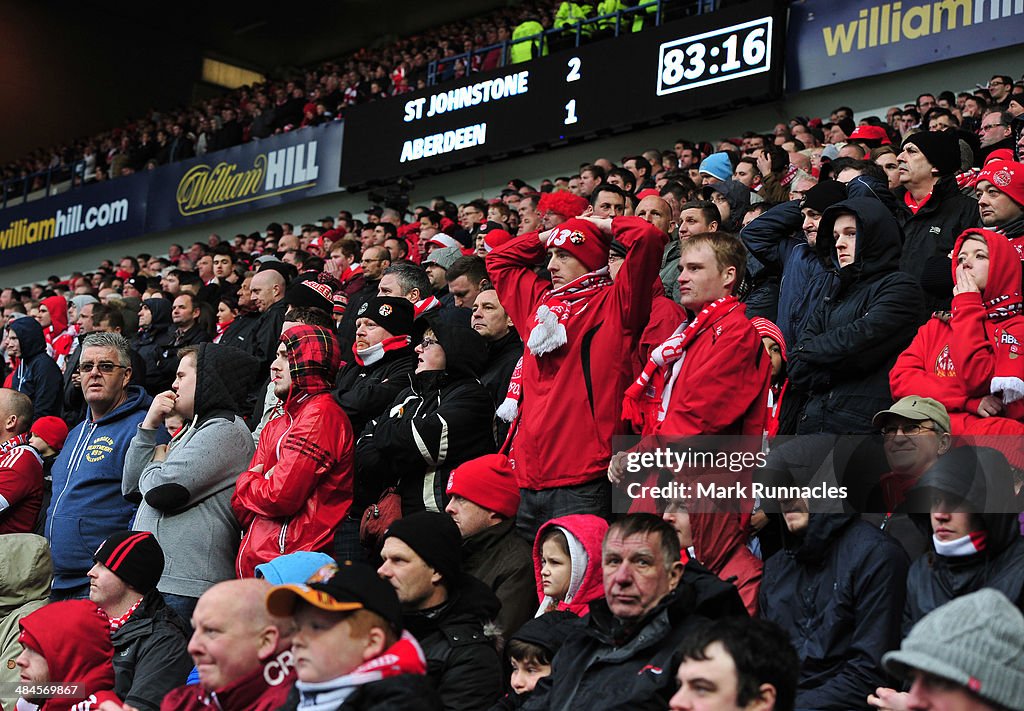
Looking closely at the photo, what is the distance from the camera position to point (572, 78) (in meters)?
15.8

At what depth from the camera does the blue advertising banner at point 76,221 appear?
23328 mm

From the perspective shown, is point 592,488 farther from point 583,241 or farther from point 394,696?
point 394,696

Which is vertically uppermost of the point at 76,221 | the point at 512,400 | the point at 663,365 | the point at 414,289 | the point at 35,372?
the point at 76,221

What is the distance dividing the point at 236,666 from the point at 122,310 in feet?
25.3

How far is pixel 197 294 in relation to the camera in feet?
36.6

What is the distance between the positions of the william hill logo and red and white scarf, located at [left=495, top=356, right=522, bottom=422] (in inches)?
585

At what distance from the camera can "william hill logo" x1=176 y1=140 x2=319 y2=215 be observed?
798 inches

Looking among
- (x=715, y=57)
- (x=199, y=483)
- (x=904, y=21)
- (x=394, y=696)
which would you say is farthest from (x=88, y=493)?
(x=904, y=21)

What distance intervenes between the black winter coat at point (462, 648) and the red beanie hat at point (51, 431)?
4.13m

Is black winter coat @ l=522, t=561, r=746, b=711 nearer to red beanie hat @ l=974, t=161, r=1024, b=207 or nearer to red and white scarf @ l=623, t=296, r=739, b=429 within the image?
red and white scarf @ l=623, t=296, r=739, b=429

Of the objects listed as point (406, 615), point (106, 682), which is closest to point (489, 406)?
point (406, 615)

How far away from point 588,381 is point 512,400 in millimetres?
515

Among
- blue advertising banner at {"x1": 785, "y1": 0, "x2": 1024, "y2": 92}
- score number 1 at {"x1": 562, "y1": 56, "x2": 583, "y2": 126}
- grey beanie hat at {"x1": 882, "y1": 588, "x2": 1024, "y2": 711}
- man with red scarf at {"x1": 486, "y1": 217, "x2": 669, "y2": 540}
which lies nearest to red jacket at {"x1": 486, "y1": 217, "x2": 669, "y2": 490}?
man with red scarf at {"x1": 486, "y1": 217, "x2": 669, "y2": 540}

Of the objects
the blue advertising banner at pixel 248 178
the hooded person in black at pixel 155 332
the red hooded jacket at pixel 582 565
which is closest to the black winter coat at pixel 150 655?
the red hooded jacket at pixel 582 565
